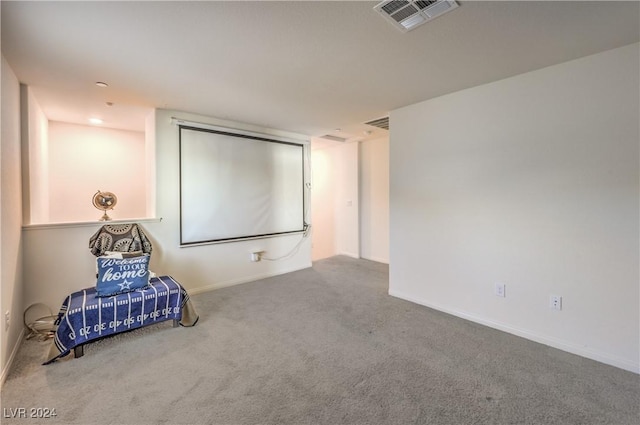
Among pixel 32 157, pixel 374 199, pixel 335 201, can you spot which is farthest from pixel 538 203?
pixel 32 157

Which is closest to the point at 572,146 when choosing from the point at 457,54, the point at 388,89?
the point at 457,54

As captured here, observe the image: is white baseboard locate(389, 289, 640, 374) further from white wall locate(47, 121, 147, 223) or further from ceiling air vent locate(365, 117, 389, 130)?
white wall locate(47, 121, 147, 223)

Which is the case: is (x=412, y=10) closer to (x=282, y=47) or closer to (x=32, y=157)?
(x=282, y=47)

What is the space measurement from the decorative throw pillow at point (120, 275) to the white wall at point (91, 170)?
255 cm

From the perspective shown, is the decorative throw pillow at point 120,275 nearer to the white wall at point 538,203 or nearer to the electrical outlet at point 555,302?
the white wall at point 538,203

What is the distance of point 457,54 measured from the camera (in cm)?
223

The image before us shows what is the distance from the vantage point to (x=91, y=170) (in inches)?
178

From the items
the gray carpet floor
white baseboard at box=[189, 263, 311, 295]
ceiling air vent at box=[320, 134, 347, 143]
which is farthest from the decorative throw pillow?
ceiling air vent at box=[320, 134, 347, 143]

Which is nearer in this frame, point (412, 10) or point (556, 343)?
point (412, 10)

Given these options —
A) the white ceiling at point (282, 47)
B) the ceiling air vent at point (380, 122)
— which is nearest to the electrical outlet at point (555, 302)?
the white ceiling at point (282, 47)

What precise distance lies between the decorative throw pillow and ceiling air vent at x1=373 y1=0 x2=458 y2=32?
2831 millimetres

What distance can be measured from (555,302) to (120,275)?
12.5ft

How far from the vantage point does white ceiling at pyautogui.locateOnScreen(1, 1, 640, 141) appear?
1.71 metres

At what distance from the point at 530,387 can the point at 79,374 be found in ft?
10.4
